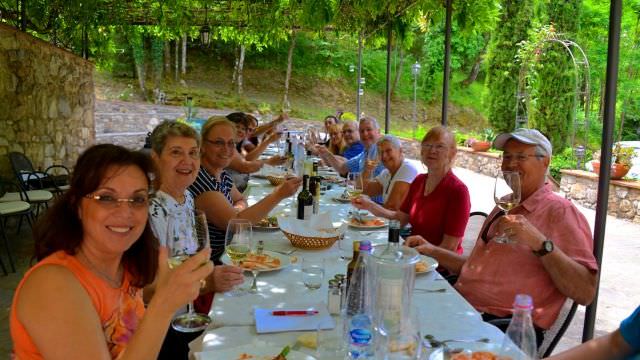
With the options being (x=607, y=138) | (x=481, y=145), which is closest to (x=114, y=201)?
(x=607, y=138)

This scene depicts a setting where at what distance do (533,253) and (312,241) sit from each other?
1014mm

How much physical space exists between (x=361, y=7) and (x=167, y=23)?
437 centimetres

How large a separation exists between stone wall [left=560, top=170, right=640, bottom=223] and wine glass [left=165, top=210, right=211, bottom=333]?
22.7 ft

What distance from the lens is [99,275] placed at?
55.9 inches

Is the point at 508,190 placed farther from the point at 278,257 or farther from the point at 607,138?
the point at 278,257

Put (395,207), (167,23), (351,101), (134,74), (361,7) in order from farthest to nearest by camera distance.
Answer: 1. (351,101)
2. (134,74)
3. (167,23)
4. (361,7)
5. (395,207)

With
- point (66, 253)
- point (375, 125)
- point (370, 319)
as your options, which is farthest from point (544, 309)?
point (375, 125)

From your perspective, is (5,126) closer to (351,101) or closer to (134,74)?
(134,74)

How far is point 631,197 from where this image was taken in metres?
7.77

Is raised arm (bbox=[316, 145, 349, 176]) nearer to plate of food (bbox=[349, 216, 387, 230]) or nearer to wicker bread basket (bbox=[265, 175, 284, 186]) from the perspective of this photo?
wicker bread basket (bbox=[265, 175, 284, 186])

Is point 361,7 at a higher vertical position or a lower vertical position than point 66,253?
higher

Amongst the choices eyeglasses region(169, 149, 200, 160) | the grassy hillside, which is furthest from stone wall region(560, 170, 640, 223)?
the grassy hillside

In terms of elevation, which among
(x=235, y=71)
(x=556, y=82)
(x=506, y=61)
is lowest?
(x=556, y=82)

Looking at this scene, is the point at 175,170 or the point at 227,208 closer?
the point at 175,170
